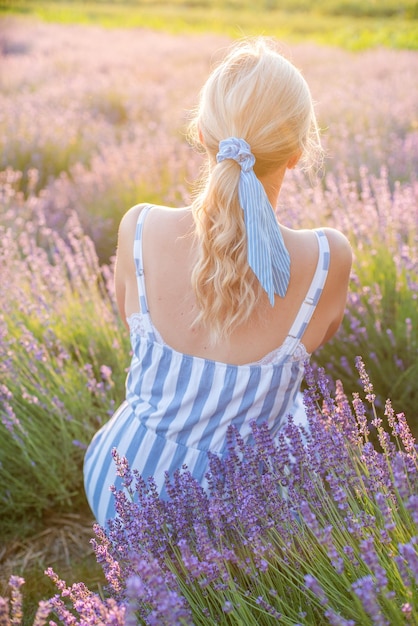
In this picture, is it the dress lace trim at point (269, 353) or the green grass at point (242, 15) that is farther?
the green grass at point (242, 15)

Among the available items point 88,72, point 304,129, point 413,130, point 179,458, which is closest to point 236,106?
point 304,129

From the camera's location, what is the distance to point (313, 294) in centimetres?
194

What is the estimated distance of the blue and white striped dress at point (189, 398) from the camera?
1.95 m

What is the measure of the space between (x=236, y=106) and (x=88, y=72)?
8.94 metres

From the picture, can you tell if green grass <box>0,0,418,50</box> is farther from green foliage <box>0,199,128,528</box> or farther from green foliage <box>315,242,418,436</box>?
green foliage <box>0,199,128,528</box>

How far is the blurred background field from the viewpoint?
272cm

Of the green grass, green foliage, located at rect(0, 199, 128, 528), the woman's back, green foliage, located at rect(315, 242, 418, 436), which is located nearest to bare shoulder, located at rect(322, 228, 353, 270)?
the woman's back

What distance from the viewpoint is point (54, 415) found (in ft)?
9.09

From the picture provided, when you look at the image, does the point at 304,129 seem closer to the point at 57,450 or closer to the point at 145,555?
the point at 145,555

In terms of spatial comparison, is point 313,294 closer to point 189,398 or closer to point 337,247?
point 337,247

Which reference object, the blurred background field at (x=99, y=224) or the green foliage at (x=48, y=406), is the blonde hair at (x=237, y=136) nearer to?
the blurred background field at (x=99, y=224)

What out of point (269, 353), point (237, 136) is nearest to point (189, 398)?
point (269, 353)

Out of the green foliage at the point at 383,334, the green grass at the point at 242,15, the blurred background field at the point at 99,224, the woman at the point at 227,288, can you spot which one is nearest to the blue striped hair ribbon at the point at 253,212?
the woman at the point at 227,288

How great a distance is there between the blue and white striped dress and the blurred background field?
20.1 inches
